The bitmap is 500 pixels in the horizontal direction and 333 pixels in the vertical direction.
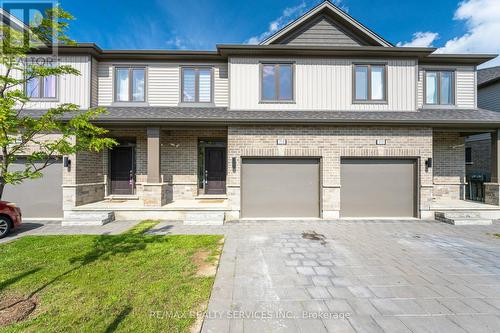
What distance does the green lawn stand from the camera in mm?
3107

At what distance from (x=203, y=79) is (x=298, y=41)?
15.6 feet

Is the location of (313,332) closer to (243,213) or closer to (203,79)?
(243,213)

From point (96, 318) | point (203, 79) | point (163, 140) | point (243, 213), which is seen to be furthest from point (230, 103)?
point (96, 318)

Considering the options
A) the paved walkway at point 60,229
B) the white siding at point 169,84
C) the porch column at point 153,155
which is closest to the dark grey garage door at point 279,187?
the porch column at point 153,155

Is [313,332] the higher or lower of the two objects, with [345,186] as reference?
lower

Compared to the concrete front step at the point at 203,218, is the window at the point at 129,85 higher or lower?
higher

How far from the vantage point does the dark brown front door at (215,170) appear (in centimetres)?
1092

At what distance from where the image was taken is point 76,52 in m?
9.75

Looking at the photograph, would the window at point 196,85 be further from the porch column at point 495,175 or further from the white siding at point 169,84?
the porch column at point 495,175

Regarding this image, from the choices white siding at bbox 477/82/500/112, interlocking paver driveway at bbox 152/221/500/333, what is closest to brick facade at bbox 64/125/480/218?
interlocking paver driveway at bbox 152/221/500/333

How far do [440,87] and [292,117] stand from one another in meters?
7.51

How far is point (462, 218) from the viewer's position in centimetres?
824

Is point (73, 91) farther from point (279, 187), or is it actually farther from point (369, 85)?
point (369, 85)

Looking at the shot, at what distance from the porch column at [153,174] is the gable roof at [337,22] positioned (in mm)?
6191
